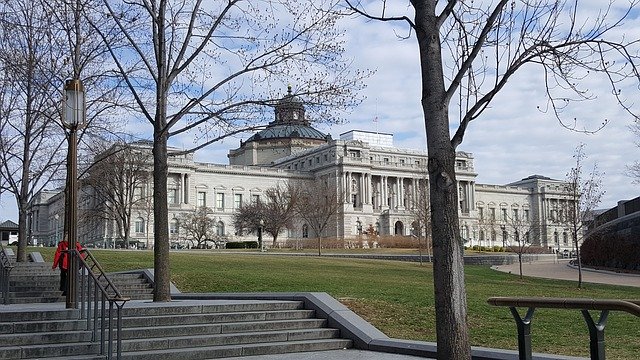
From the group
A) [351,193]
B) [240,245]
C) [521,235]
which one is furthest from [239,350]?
[351,193]

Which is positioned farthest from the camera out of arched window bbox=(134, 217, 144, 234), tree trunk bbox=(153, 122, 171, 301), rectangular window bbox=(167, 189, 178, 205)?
rectangular window bbox=(167, 189, 178, 205)

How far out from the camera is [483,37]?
711 cm

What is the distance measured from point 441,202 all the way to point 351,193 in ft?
369

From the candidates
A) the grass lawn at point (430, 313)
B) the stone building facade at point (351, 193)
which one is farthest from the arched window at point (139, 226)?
the grass lawn at point (430, 313)

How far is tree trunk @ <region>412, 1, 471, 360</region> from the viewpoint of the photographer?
272 inches

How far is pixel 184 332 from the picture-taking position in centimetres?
1152

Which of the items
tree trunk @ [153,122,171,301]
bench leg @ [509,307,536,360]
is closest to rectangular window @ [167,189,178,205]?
tree trunk @ [153,122,171,301]

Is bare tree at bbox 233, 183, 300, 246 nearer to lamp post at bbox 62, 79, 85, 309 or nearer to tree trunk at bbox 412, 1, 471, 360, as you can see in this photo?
lamp post at bbox 62, 79, 85, 309

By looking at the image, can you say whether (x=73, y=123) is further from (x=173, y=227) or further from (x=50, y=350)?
(x=173, y=227)

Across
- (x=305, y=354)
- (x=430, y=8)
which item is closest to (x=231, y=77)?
(x=305, y=354)

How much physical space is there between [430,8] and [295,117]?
27.8 feet

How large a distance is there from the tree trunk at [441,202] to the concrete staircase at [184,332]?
5.07 meters

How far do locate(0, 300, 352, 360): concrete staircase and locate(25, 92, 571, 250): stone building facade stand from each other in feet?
285

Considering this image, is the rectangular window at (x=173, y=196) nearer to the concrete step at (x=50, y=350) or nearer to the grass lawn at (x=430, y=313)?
the grass lawn at (x=430, y=313)
